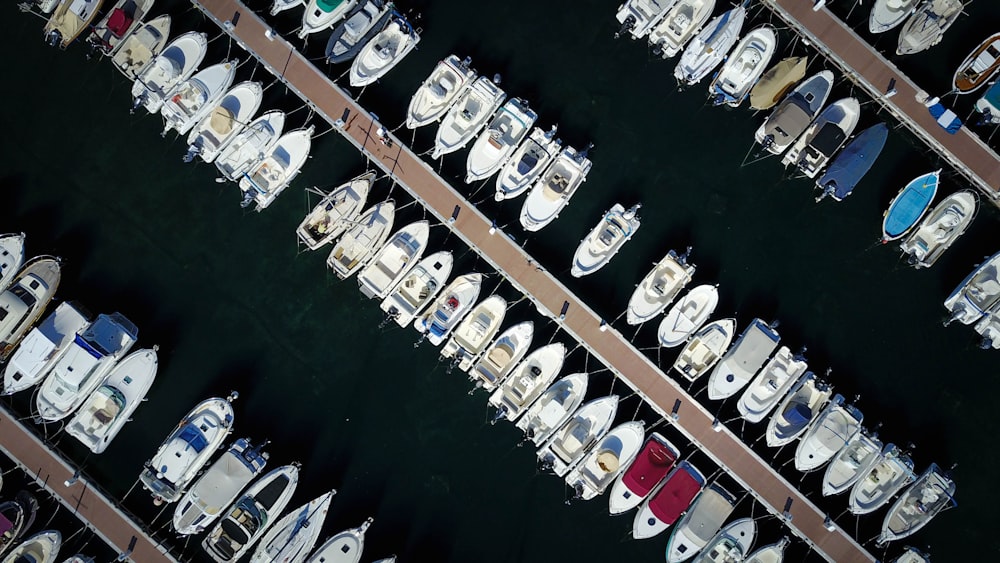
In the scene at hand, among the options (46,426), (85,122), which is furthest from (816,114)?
(46,426)

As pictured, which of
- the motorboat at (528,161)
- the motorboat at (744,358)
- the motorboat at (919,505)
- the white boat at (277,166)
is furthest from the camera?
the white boat at (277,166)

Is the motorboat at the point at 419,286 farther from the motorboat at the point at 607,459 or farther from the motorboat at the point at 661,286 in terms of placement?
the motorboat at the point at 607,459

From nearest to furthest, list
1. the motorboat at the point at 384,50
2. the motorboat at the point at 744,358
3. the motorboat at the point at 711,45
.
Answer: the motorboat at the point at 744,358 < the motorboat at the point at 711,45 < the motorboat at the point at 384,50

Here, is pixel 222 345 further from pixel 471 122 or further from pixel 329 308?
pixel 471 122

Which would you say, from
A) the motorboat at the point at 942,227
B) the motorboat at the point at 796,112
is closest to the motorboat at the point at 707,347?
the motorboat at the point at 796,112

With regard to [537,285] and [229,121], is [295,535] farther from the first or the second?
[229,121]

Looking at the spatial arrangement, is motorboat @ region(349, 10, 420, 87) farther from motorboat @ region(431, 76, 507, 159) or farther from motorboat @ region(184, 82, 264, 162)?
motorboat @ region(184, 82, 264, 162)
